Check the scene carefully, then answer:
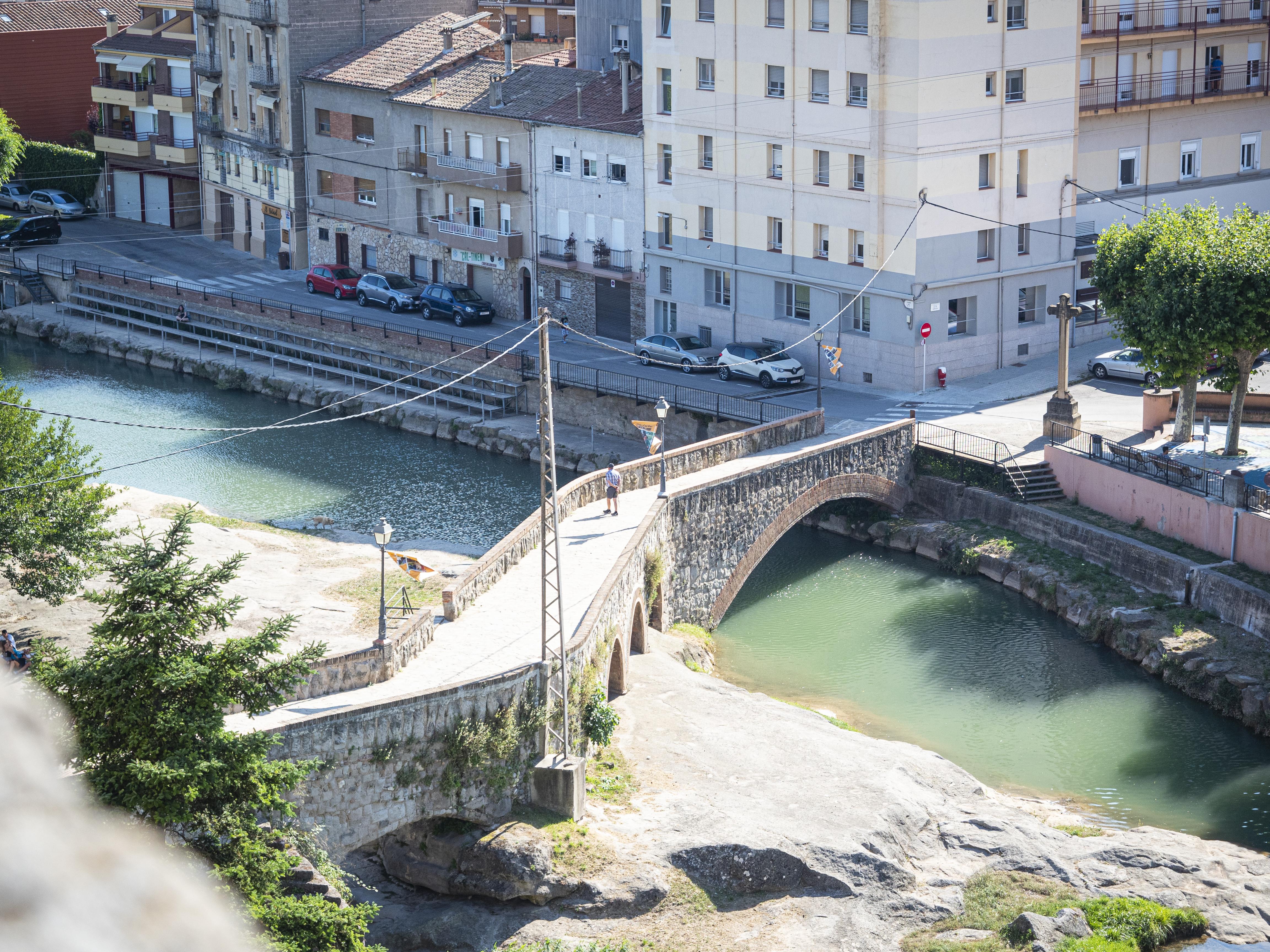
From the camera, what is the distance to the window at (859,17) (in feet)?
160

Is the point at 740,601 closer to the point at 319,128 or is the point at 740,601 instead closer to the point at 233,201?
the point at 319,128

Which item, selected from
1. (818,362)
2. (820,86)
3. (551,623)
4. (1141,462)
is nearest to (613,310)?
(818,362)

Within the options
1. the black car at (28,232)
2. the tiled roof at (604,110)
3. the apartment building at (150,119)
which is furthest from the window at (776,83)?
the black car at (28,232)

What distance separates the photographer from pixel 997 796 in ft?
98.9

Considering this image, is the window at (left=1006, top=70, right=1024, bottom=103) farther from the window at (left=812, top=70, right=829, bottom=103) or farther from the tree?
the tree

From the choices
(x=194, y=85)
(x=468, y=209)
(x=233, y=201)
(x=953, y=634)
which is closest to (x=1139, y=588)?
(x=953, y=634)

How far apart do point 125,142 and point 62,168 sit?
14.6 feet

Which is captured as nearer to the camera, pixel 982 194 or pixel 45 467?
pixel 45 467

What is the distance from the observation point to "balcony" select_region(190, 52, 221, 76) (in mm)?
71688

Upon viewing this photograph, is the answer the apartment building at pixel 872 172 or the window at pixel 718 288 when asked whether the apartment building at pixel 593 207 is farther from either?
the window at pixel 718 288

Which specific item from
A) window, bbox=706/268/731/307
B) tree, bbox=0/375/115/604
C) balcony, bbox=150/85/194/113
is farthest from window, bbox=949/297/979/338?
balcony, bbox=150/85/194/113

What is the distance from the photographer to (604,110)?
57500mm

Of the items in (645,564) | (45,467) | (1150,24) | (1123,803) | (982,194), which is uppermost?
(1150,24)

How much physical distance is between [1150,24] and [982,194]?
11.3m
